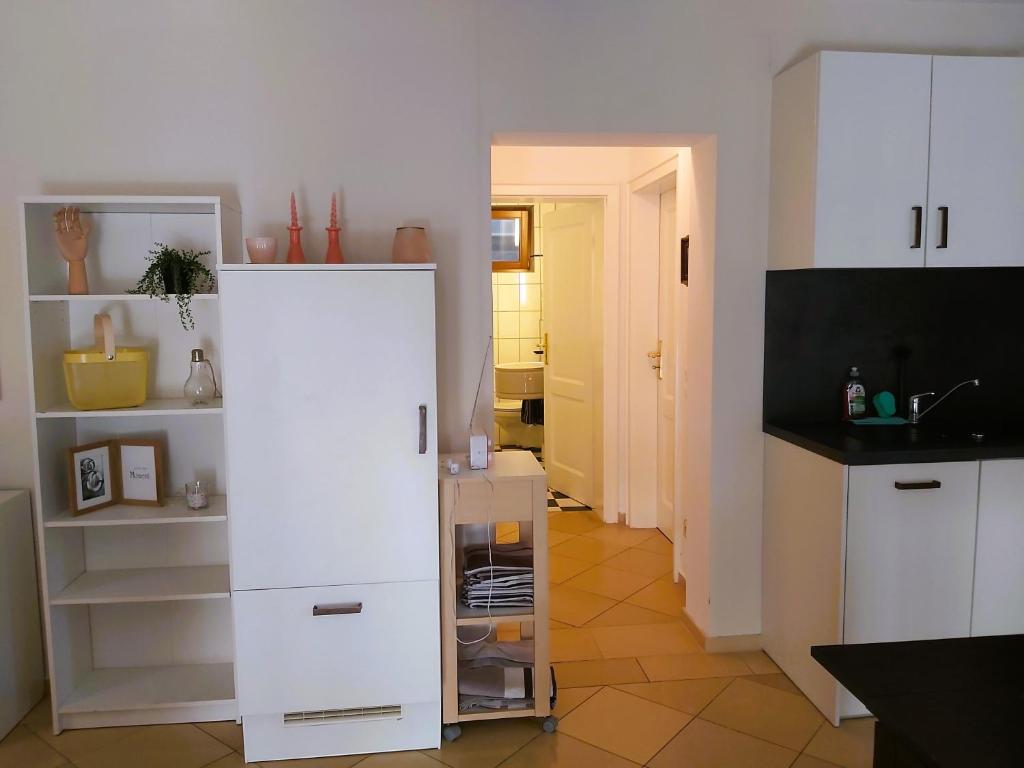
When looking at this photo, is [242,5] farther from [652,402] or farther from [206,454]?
[652,402]

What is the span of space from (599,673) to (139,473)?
1.84 metres

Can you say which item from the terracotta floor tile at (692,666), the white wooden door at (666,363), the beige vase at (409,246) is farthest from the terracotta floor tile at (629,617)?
the beige vase at (409,246)

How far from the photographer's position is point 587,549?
4.29 meters

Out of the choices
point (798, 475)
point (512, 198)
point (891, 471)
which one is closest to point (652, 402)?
point (512, 198)

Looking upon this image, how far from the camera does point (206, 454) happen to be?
2.78 meters

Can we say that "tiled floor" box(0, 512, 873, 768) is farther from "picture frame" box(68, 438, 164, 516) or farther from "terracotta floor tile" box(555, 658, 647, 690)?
"picture frame" box(68, 438, 164, 516)

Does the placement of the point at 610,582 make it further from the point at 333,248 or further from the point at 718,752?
the point at 333,248

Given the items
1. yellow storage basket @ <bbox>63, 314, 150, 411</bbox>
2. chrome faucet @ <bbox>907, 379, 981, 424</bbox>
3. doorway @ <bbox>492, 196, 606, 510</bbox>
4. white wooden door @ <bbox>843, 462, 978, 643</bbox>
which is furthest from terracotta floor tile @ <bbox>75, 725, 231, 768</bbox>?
doorway @ <bbox>492, 196, 606, 510</bbox>

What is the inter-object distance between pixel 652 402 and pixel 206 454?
104 inches

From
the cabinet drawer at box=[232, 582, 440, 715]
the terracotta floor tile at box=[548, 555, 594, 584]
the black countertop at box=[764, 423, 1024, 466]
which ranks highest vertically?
the black countertop at box=[764, 423, 1024, 466]

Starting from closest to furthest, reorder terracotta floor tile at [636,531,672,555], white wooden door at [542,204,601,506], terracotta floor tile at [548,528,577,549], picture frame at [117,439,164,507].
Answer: picture frame at [117,439,164,507], terracotta floor tile at [636,531,672,555], terracotta floor tile at [548,528,577,549], white wooden door at [542,204,601,506]

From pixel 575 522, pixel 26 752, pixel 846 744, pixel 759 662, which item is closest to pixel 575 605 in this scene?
pixel 759 662

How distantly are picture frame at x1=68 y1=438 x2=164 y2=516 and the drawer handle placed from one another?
73 cm

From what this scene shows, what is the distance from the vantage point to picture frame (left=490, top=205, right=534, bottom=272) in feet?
20.0
